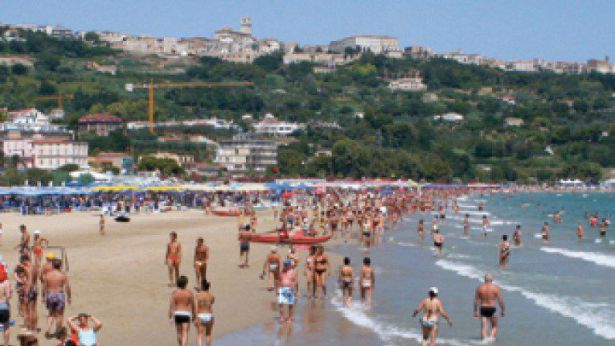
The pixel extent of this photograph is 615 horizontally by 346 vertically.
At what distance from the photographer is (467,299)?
19172mm

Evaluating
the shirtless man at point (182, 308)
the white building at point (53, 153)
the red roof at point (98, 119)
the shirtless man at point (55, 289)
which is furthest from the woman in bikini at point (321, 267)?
the red roof at point (98, 119)

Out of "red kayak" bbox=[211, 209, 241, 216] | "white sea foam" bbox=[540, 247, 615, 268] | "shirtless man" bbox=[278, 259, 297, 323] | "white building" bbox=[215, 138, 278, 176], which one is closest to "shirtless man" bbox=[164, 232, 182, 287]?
"shirtless man" bbox=[278, 259, 297, 323]

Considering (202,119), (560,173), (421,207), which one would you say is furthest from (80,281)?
(202,119)

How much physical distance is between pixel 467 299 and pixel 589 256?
12.5 m

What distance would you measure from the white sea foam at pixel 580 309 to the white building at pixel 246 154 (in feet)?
316

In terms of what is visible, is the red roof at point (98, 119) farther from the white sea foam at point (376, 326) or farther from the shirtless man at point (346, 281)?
the shirtless man at point (346, 281)

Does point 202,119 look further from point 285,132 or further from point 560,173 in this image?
point 560,173

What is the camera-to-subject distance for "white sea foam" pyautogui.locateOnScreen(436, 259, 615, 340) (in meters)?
16.3

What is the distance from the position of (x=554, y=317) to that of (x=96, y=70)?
187m

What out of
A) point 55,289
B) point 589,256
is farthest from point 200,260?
point 589,256

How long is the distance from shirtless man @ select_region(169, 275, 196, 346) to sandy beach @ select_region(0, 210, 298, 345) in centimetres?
126

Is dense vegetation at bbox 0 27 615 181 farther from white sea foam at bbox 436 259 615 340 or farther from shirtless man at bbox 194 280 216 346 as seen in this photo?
shirtless man at bbox 194 280 216 346

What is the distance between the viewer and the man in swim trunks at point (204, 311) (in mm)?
12406

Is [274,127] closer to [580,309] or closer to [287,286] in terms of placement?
[580,309]
